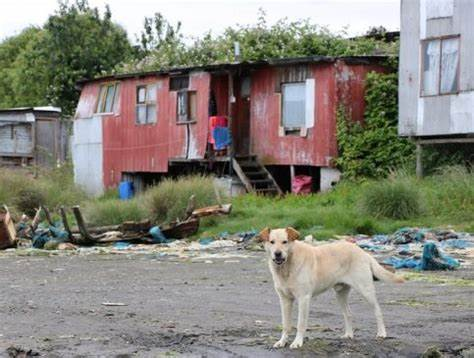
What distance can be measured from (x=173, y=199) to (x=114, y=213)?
1.51m

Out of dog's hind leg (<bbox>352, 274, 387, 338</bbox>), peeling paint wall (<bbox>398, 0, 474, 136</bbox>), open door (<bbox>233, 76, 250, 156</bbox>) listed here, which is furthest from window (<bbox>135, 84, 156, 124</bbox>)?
dog's hind leg (<bbox>352, 274, 387, 338</bbox>)

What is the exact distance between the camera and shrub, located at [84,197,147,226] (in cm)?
2520

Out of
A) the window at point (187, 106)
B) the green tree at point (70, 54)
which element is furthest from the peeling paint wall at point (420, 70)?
the green tree at point (70, 54)

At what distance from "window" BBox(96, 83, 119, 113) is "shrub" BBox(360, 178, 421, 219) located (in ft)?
54.2

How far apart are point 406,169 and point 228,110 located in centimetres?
721

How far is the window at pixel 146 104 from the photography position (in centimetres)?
3625

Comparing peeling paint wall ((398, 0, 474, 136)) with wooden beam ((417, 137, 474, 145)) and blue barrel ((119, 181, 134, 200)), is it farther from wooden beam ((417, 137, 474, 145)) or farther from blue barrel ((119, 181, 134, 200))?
blue barrel ((119, 181, 134, 200))

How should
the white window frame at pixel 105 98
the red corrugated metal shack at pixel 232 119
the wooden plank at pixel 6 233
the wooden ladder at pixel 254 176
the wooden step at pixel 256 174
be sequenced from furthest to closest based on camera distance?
the white window frame at pixel 105 98
the wooden step at pixel 256 174
the wooden ladder at pixel 254 176
the red corrugated metal shack at pixel 232 119
the wooden plank at pixel 6 233

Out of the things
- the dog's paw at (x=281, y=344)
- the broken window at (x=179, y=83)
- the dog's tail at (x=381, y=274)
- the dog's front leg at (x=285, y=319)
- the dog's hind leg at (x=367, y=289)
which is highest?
the broken window at (x=179, y=83)

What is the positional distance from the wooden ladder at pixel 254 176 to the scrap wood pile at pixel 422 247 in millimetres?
10018

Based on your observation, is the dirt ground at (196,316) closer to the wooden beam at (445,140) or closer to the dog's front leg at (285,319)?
the dog's front leg at (285,319)

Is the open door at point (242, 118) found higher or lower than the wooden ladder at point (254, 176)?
higher

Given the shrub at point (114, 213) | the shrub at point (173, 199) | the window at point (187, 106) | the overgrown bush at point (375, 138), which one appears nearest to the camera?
the shrub at point (114, 213)

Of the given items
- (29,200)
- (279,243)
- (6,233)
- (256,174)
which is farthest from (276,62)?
(279,243)
